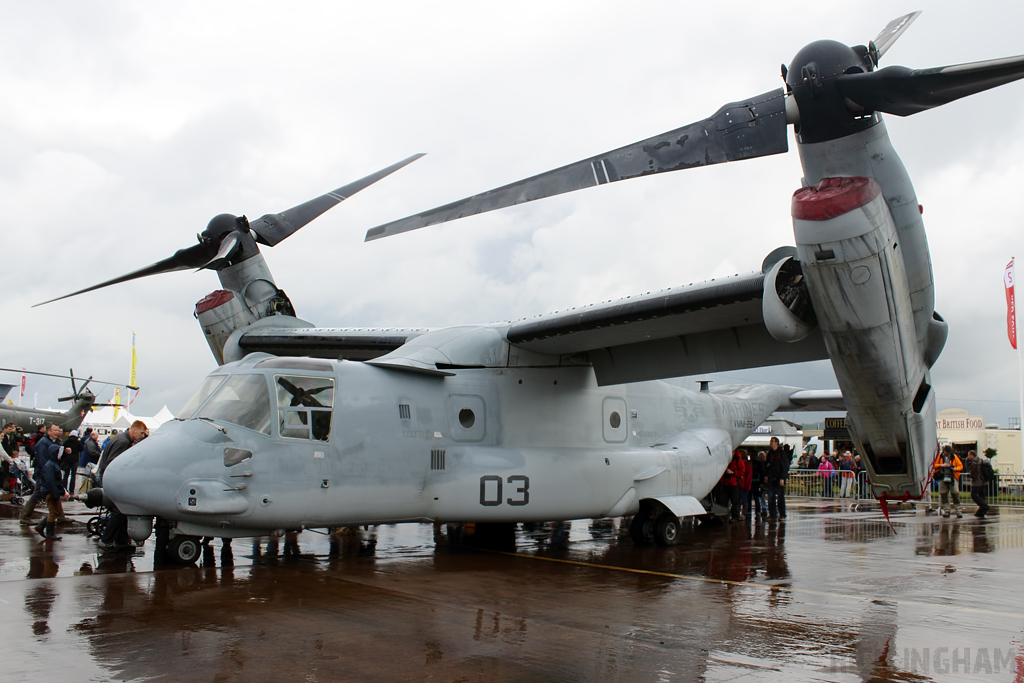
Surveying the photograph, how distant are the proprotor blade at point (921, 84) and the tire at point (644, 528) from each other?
692 centimetres

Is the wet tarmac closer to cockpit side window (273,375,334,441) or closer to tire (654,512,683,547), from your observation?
tire (654,512,683,547)

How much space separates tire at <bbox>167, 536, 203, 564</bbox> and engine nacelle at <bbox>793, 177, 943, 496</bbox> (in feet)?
23.3

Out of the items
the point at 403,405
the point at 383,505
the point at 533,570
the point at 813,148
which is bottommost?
the point at 533,570

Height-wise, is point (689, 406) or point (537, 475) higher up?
point (689, 406)

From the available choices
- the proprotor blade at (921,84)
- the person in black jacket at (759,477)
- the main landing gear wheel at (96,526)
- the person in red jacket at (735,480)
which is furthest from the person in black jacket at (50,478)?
the person in black jacket at (759,477)

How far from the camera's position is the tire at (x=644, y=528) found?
11.7 metres

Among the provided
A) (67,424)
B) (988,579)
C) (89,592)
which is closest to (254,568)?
(89,592)

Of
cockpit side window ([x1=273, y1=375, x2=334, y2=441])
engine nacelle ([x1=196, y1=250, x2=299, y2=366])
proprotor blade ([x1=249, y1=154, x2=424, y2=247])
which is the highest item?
proprotor blade ([x1=249, y1=154, x2=424, y2=247])

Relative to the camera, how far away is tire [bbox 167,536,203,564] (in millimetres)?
8719

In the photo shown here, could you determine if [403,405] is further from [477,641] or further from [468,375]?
[477,641]

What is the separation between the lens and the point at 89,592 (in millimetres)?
7184

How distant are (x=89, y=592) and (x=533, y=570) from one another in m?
4.63

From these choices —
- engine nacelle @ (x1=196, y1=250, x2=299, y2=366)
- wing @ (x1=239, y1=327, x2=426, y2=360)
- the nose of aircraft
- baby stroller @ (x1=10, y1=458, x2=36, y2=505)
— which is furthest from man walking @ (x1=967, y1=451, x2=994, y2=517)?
baby stroller @ (x1=10, y1=458, x2=36, y2=505)

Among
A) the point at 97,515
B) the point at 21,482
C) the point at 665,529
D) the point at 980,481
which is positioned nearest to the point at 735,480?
the point at 665,529
